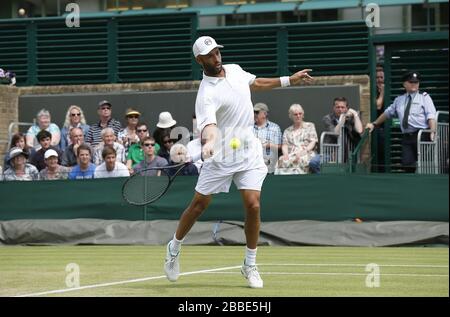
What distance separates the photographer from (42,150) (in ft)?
60.4

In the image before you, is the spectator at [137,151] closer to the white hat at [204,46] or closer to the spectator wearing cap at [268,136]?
the spectator wearing cap at [268,136]

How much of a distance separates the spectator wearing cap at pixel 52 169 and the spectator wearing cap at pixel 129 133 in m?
1.29

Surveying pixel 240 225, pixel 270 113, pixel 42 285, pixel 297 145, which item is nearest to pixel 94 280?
pixel 42 285

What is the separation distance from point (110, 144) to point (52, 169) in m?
1.06

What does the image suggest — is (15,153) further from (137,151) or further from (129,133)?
(129,133)

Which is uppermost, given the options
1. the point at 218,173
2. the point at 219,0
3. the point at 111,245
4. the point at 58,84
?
the point at 219,0

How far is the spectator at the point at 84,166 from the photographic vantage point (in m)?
17.4

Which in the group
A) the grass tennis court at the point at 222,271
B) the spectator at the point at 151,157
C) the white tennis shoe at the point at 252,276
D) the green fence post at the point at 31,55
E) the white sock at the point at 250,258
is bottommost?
the grass tennis court at the point at 222,271

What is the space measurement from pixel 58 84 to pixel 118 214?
6.55m

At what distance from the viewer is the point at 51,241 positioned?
1664 centimetres

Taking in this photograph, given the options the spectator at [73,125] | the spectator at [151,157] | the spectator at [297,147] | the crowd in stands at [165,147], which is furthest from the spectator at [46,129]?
the spectator at [297,147]

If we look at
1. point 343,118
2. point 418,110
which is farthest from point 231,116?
point 343,118

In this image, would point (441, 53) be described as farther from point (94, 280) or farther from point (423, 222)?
point (94, 280)

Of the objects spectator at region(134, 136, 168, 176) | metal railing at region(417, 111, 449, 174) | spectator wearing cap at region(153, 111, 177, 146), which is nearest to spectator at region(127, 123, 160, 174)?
spectator wearing cap at region(153, 111, 177, 146)
